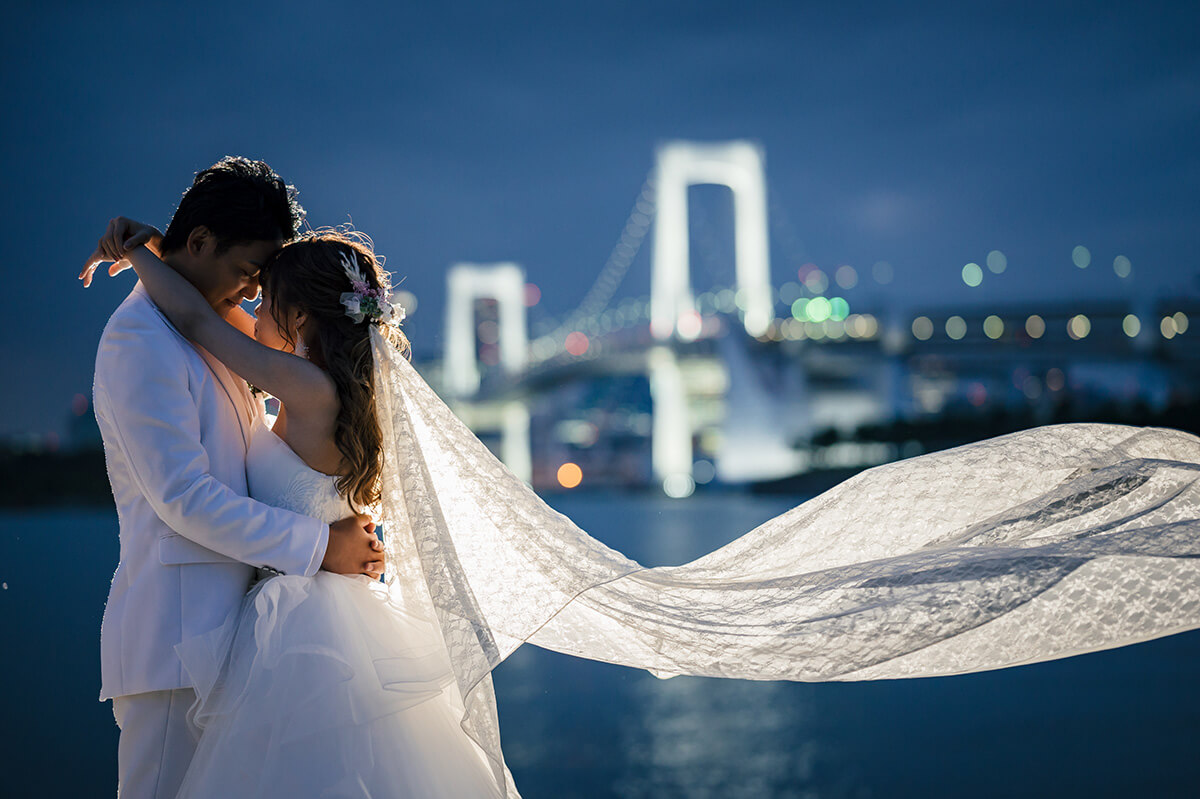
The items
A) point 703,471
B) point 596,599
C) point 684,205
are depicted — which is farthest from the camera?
point 684,205

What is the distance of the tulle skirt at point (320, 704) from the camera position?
1.11 metres

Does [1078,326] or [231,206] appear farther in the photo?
[1078,326]

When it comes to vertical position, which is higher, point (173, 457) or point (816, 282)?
point (816, 282)

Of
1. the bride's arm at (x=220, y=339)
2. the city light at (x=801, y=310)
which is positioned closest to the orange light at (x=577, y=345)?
the city light at (x=801, y=310)

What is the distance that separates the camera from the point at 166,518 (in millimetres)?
1146

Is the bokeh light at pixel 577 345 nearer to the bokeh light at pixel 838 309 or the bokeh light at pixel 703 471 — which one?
the bokeh light at pixel 703 471

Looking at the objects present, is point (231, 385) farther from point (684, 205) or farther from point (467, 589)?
point (684, 205)

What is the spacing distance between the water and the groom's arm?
2.33 metres

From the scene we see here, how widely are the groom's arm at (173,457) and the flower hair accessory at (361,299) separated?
22cm

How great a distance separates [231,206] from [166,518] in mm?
394

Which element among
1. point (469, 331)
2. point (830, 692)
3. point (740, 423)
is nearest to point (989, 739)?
point (830, 692)

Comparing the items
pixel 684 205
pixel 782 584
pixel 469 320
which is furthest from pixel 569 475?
pixel 782 584

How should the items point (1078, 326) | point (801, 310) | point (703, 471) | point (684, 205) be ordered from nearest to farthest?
point (1078, 326) → point (703, 471) → point (801, 310) → point (684, 205)

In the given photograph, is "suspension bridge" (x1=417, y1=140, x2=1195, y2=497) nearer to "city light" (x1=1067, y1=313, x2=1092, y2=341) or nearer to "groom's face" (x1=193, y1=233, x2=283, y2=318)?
"city light" (x1=1067, y1=313, x2=1092, y2=341)
